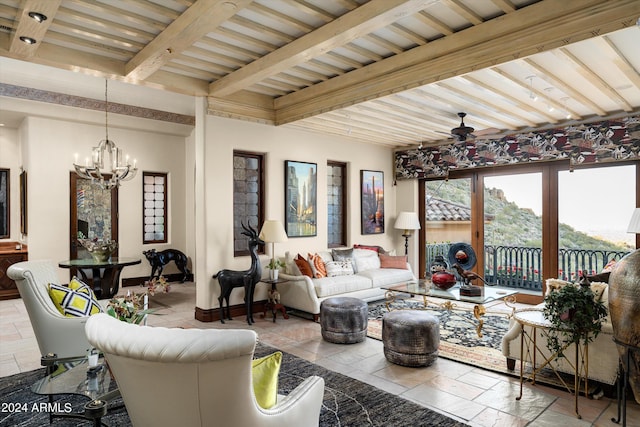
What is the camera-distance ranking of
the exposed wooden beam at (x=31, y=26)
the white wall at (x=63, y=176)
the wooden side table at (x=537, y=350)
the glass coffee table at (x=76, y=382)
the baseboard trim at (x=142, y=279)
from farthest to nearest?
1. the baseboard trim at (x=142, y=279)
2. the white wall at (x=63, y=176)
3. the wooden side table at (x=537, y=350)
4. the exposed wooden beam at (x=31, y=26)
5. the glass coffee table at (x=76, y=382)

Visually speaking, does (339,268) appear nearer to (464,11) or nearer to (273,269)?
(273,269)

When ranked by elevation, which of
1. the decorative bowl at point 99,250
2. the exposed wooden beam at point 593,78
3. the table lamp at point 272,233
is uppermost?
the exposed wooden beam at point 593,78

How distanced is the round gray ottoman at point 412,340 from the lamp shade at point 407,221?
3731mm

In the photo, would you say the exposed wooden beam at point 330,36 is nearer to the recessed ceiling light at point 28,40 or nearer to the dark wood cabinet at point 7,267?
the recessed ceiling light at point 28,40

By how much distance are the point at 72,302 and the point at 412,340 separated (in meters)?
2.94

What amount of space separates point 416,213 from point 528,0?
4.99 m

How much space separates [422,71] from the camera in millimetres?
3879

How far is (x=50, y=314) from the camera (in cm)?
303

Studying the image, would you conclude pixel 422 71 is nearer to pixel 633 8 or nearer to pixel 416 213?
pixel 633 8

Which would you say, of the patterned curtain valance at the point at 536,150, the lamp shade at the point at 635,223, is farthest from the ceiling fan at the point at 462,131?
the lamp shade at the point at 635,223

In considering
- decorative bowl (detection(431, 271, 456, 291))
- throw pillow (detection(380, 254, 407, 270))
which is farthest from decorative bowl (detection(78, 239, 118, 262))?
decorative bowl (detection(431, 271, 456, 291))

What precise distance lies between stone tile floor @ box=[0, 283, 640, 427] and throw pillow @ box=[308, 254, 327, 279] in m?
0.78

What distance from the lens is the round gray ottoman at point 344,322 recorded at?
Answer: 431 centimetres

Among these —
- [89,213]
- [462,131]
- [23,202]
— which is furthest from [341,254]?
[23,202]
